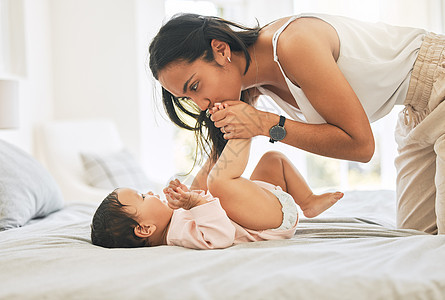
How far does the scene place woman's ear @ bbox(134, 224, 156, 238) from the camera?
1427 millimetres

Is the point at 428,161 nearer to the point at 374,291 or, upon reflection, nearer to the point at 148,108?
the point at 374,291

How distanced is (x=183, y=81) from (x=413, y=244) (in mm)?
790

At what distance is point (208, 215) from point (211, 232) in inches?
1.8

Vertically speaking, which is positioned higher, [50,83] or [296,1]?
[296,1]

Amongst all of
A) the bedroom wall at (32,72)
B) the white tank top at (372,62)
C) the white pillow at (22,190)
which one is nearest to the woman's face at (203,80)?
the white tank top at (372,62)

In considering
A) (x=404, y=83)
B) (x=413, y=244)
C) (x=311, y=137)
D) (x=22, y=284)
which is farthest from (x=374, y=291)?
(x=404, y=83)

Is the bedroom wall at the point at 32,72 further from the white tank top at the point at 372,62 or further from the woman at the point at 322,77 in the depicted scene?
the white tank top at the point at 372,62

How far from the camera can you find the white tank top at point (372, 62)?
4.98 ft

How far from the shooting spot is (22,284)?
1.01m

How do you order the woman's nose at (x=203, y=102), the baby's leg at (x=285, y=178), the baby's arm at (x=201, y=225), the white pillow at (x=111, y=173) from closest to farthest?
the baby's arm at (x=201, y=225) < the woman's nose at (x=203, y=102) < the baby's leg at (x=285, y=178) < the white pillow at (x=111, y=173)

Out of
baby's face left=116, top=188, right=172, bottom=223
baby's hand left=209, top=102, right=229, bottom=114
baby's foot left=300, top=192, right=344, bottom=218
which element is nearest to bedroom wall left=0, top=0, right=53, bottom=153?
baby's face left=116, top=188, right=172, bottom=223

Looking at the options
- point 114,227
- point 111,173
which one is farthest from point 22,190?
point 111,173

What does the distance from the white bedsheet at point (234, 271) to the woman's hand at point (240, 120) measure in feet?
1.11

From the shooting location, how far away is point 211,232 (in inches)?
52.4
